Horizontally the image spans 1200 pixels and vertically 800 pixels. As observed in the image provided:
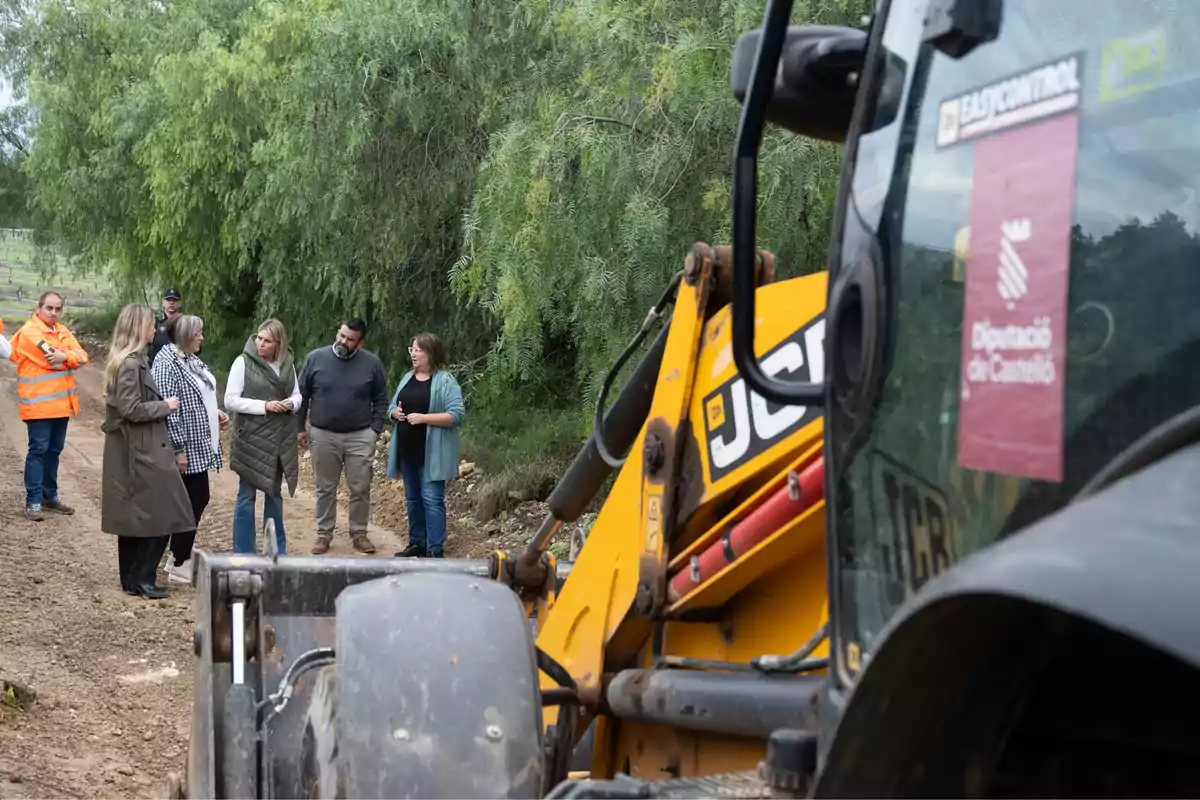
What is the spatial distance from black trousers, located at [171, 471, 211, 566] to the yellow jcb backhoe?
623 centimetres

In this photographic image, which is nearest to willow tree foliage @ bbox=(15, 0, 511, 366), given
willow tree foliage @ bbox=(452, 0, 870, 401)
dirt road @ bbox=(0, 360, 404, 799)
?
willow tree foliage @ bbox=(452, 0, 870, 401)

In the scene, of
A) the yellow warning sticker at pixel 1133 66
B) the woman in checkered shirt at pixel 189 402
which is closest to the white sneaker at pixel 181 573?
the woman in checkered shirt at pixel 189 402

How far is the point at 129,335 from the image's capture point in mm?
8328

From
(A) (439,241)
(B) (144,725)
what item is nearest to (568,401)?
(A) (439,241)

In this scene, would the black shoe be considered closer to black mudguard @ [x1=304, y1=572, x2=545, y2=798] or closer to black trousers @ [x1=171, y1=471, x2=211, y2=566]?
black trousers @ [x1=171, y1=471, x2=211, y2=566]

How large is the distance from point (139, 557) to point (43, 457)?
272 cm

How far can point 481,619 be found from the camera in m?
2.57

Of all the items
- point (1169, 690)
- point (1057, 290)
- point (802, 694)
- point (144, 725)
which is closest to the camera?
point (1169, 690)

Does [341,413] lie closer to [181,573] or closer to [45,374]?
[181,573]

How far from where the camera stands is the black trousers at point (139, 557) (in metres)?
8.67

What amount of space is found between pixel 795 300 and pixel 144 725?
15.8 ft

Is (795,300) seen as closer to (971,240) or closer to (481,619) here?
(481,619)

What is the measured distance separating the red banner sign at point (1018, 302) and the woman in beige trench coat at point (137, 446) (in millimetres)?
7263

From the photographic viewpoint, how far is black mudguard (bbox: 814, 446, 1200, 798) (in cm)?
100
